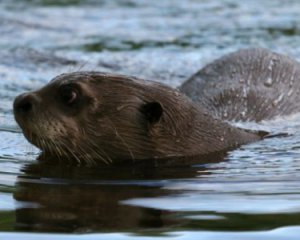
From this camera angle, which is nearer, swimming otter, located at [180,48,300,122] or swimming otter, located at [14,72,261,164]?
swimming otter, located at [14,72,261,164]

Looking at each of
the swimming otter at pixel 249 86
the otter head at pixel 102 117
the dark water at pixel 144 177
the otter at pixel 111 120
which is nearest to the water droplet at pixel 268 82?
the swimming otter at pixel 249 86

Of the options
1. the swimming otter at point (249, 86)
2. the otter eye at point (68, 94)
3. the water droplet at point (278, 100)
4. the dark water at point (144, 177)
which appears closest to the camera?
the dark water at point (144, 177)

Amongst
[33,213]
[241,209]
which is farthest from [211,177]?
[33,213]

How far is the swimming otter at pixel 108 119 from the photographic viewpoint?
5035mm

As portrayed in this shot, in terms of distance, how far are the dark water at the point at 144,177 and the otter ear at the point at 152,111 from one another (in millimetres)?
273

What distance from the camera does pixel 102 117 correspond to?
204 inches

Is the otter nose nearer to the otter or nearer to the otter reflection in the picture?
the otter

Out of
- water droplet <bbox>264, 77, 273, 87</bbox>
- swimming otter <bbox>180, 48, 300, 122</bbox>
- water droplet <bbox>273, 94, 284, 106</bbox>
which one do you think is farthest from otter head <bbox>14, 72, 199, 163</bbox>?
water droplet <bbox>264, 77, 273, 87</bbox>

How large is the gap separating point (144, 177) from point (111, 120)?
0.44 meters

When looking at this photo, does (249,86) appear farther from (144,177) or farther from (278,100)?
(144,177)

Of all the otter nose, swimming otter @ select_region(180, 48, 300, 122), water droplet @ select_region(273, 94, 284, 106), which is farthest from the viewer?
water droplet @ select_region(273, 94, 284, 106)

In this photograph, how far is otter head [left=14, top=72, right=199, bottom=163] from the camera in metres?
5.03

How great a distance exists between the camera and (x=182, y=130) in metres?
5.38

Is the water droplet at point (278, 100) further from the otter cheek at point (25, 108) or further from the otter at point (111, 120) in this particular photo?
the otter cheek at point (25, 108)
